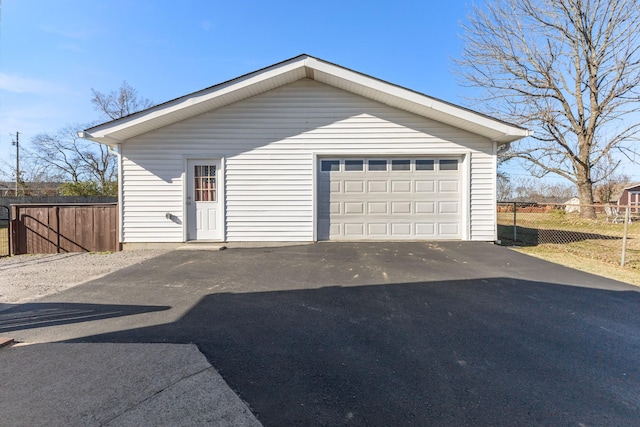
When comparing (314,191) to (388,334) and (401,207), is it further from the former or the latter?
(388,334)

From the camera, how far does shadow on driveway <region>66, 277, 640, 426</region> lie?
6.45 feet

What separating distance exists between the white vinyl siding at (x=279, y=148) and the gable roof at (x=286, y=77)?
17.4 inches

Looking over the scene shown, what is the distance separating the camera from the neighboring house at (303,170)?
7.98m

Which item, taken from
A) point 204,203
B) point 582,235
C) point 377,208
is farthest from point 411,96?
point 582,235

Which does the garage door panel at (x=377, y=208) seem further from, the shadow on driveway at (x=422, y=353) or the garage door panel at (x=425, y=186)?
the shadow on driveway at (x=422, y=353)

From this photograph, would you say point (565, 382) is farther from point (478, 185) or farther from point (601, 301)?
point (478, 185)

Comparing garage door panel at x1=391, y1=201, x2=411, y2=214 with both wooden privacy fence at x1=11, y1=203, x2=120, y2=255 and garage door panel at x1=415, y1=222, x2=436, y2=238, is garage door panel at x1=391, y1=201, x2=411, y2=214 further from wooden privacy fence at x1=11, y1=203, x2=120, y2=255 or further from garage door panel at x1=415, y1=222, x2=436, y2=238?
wooden privacy fence at x1=11, y1=203, x2=120, y2=255

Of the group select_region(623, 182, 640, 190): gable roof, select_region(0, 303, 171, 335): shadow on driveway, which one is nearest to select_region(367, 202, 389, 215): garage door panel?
select_region(0, 303, 171, 335): shadow on driveway

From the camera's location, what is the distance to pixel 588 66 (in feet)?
49.5

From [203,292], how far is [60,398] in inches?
93.2

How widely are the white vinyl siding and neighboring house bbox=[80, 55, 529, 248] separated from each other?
26mm

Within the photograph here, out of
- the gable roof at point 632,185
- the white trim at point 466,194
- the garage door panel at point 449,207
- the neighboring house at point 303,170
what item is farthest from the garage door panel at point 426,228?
the gable roof at point 632,185

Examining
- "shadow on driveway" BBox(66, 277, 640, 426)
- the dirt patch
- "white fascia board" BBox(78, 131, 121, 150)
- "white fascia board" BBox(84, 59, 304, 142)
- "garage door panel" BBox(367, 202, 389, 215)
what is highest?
"white fascia board" BBox(84, 59, 304, 142)

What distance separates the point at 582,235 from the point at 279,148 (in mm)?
11799
